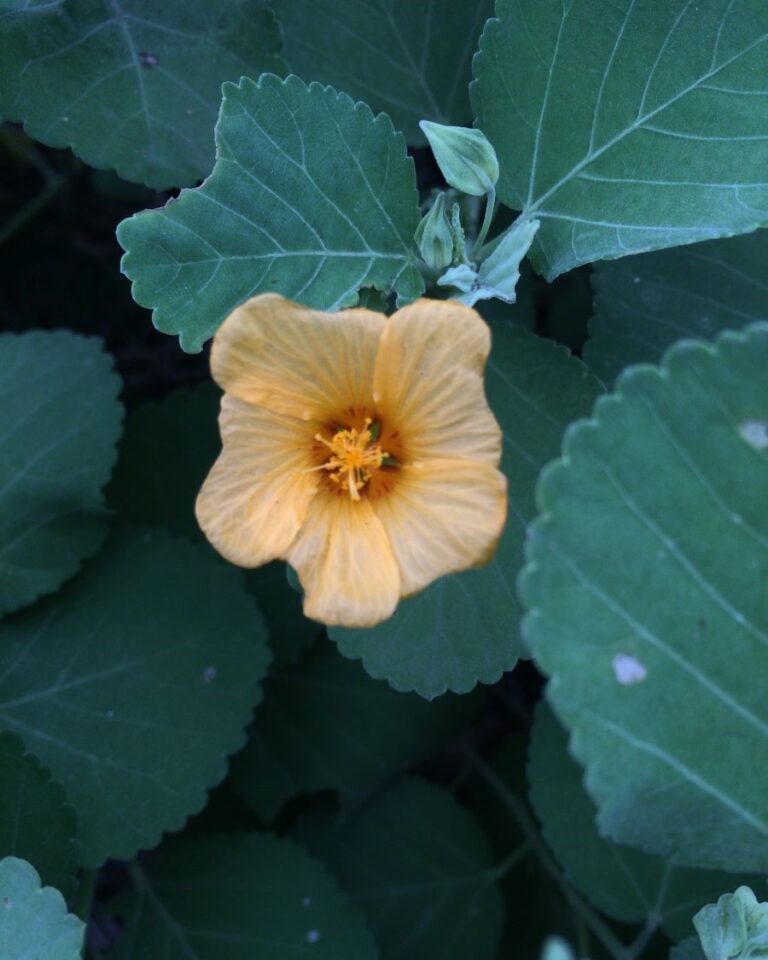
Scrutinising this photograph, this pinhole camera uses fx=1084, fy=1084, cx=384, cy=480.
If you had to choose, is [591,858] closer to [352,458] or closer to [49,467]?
[352,458]

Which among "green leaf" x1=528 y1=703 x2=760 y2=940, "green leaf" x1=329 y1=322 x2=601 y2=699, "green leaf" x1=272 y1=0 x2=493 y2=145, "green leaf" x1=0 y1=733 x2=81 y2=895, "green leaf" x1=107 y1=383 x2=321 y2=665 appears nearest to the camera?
"green leaf" x1=329 y1=322 x2=601 y2=699

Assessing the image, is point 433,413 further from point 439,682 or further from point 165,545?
point 165,545

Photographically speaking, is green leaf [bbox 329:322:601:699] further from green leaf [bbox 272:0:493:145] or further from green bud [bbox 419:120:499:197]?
green leaf [bbox 272:0:493:145]

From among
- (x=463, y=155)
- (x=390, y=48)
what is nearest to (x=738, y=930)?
(x=463, y=155)

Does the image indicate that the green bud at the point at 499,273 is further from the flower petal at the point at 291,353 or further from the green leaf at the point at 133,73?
the green leaf at the point at 133,73

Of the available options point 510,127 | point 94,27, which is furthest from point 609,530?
point 94,27

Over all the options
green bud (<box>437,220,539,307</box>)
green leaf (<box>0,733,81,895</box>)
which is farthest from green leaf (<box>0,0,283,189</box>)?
green leaf (<box>0,733,81,895</box>)
